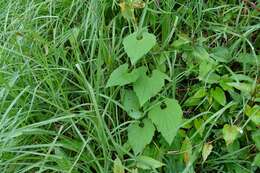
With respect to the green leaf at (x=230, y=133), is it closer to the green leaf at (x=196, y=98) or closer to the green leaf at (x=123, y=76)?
the green leaf at (x=196, y=98)

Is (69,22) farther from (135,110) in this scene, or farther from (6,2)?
(135,110)

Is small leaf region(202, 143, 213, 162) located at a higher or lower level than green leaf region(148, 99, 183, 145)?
lower

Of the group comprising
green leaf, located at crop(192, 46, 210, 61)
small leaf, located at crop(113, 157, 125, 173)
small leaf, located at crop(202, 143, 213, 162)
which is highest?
green leaf, located at crop(192, 46, 210, 61)

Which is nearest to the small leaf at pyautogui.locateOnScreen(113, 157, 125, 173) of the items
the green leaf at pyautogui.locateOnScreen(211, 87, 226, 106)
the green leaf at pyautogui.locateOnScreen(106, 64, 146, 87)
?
the green leaf at pyautogui.locateOnScreen(106, 64, 146, 87)

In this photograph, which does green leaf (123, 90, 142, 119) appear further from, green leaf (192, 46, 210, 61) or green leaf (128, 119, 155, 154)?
green leaf (192, 46, 210, 61)

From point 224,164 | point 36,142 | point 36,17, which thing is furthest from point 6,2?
point 224,164

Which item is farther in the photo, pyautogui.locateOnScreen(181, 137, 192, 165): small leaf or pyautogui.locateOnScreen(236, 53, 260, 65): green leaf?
pyautogui.locateOnScreen(236, 53, 260, 65): green leaf

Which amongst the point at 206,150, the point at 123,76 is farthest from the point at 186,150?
the point at 123,76
